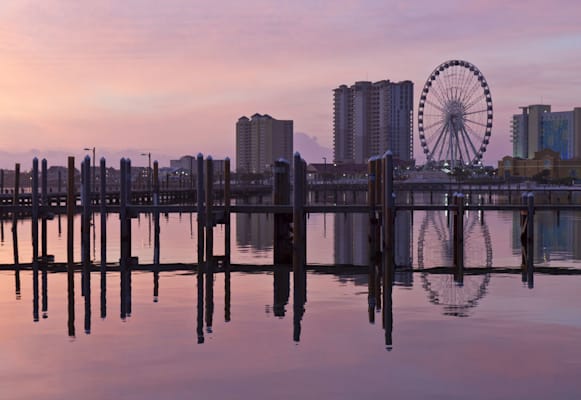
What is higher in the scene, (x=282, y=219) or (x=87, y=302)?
(x=282, y=219)

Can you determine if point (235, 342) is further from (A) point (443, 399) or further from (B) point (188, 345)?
(A) point (443, 399)

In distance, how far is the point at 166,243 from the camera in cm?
3984

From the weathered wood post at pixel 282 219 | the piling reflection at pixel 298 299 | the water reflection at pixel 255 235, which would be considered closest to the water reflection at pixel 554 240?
the weathered wood post at pixel 282 219

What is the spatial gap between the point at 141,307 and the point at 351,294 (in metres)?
5.71

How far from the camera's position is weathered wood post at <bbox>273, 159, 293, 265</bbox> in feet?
93.5

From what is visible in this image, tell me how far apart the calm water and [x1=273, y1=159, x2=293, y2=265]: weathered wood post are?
1.93m

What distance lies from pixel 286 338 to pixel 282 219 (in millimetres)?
13213

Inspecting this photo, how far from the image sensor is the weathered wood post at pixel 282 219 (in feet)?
93.5

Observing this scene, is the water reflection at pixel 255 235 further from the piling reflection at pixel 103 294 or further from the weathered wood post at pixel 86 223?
the piling reflection at pixel 103 294

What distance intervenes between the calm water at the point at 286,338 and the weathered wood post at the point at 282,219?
6.34ft

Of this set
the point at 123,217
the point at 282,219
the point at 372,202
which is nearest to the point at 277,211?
the point at 282,219

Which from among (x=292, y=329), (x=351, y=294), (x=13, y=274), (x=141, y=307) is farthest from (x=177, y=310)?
(x=13, y=274)

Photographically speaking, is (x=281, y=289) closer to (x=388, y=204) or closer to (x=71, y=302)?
(x=388, y=204)

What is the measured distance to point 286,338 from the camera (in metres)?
15.5
